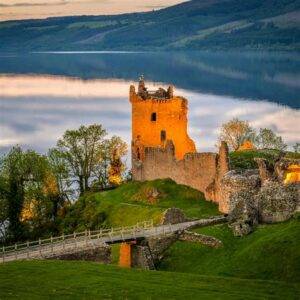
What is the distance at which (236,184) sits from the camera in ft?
204

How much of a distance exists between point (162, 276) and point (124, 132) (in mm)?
122544

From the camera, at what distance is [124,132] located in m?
167

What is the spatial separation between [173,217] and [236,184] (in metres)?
5.02

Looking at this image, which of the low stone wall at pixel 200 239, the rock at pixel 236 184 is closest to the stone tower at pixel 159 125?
the rock at pixel 236 184

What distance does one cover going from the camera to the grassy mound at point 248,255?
153 feet

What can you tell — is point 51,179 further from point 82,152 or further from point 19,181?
point 82,152

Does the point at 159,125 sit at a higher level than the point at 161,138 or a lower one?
higher

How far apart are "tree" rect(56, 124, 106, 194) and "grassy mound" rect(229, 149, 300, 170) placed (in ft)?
72.2

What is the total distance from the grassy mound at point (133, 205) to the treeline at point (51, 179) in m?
2.39

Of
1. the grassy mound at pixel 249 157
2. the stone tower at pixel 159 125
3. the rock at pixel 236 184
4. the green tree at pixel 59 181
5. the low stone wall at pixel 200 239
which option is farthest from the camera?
the green tree at pixel 59 181

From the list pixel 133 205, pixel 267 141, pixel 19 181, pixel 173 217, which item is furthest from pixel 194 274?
pixel 267 141

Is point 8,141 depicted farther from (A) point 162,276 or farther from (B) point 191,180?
(A) point 162,276

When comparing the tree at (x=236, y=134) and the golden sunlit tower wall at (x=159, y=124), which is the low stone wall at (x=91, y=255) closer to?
the golden sunlit tower wall at (x=159, y=124)

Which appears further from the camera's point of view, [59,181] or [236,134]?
[236,134]
